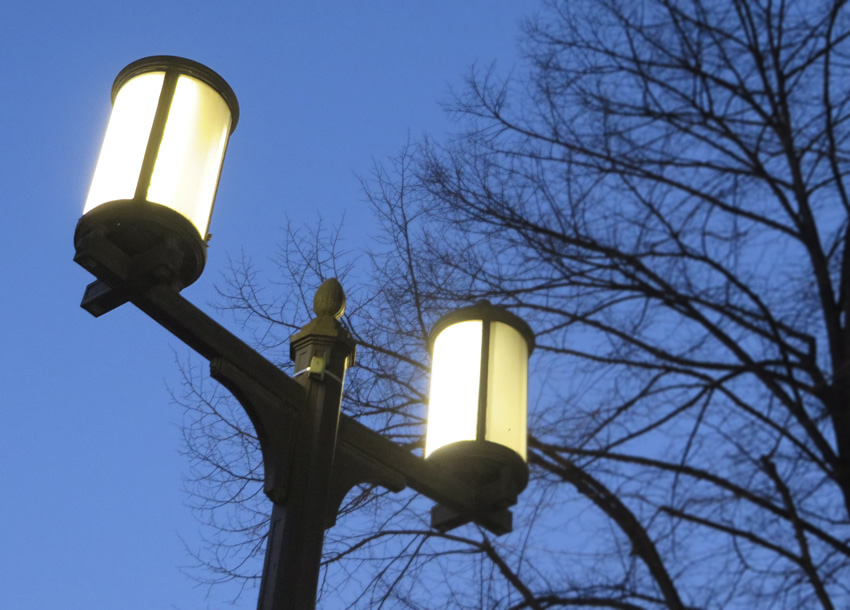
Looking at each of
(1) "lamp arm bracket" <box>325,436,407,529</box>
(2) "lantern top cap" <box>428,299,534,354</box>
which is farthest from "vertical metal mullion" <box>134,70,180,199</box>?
(2) "lantern top cap" <box>428,299,534,354</box>

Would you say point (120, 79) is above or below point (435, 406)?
above

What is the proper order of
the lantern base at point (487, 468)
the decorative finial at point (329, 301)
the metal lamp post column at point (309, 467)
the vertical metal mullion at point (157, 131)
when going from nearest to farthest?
the metal lamp post column at point (309, 467) → the vertical metal mullion at point (157, 131) → the lantern base at point (487, 468) → the decorative finial at point (329, 301)

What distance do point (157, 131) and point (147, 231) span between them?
36 centimetres

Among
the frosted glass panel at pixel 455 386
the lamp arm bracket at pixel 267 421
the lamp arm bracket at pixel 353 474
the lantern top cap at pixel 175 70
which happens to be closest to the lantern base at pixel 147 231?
the lamp arm bracket at pixel 267 421

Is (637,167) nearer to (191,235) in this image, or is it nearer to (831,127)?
(831,127)

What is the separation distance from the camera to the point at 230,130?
11.9 ft

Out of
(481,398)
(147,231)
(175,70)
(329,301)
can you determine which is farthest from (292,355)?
(175,70)

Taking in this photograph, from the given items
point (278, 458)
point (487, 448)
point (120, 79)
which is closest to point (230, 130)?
point (120, 79)

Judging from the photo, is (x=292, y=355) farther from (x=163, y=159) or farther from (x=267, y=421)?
(x=163, y=159)

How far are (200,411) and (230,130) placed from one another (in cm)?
308

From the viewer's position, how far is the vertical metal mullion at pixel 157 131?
10.4 feet

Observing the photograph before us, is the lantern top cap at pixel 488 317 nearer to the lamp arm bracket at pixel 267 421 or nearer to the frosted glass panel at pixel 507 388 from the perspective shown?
the frosted glass panel at pixel 507 388

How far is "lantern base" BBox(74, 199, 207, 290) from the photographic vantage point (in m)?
3.07

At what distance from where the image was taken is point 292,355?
3729 mm
